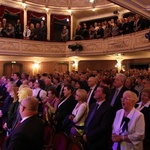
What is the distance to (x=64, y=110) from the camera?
3.90m

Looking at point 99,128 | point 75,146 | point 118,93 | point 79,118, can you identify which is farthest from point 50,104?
point 75,146

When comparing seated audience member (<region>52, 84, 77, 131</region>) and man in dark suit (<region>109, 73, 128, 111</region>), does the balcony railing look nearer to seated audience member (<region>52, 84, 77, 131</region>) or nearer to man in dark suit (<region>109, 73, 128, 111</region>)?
man in dark suit (<region>109, 73, 128, 111</region>)

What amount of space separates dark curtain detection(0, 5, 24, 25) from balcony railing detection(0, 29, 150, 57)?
220 cm

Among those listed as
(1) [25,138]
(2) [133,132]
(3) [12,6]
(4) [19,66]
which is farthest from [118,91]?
(3) [12,6]

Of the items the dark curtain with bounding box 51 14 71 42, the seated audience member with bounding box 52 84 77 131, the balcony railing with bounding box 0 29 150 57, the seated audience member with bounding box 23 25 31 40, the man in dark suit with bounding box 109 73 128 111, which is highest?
the dark curtain with bounding box 51 14 71 42

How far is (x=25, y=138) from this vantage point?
200cm

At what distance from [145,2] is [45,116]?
3341 mm

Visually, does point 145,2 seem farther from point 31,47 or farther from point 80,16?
point 80,16

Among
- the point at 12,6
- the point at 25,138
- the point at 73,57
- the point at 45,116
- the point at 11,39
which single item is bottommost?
the point at 45,116

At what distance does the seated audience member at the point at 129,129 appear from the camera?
100 inches

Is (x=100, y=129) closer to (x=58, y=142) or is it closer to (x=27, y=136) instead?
(x=58, y=142)

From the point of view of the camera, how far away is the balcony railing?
10562mm

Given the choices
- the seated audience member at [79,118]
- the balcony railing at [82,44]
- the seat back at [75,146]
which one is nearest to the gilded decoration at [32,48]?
the balcony railing at [82,44]

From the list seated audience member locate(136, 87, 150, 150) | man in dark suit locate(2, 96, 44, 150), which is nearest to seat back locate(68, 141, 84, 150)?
man in dark suit locate(2, 96, 44, 150)
